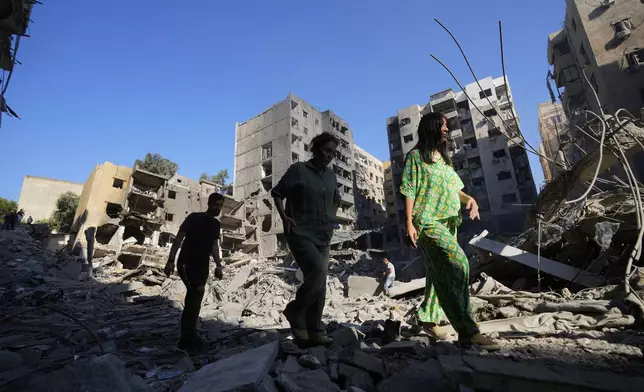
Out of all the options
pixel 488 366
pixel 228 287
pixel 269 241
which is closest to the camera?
pixel 488 366

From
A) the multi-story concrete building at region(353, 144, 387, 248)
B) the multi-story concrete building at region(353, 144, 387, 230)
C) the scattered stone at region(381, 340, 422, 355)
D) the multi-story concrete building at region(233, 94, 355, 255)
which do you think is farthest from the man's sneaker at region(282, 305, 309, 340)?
the multi-story concrete building at region(353, 144, 387, 230)

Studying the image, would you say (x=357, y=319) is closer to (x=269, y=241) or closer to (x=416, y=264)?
(x=416, y=264)

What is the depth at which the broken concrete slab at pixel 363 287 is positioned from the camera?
10.4 metres

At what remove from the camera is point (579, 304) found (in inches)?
134

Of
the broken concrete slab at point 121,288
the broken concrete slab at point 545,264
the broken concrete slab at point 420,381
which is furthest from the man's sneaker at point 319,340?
the broken concrete slab at point 121,288

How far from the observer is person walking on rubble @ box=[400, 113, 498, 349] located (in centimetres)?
242

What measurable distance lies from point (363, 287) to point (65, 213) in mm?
37932

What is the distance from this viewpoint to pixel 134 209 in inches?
1125

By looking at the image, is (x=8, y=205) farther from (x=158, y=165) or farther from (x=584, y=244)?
(x=584, y=244)

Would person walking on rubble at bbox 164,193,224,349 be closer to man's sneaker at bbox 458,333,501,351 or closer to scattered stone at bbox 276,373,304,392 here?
scattered stone at bbox 276,373,304,392

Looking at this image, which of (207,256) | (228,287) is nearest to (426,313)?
(207,256)

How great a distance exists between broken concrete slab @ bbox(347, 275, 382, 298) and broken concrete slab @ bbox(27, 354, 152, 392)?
934cm

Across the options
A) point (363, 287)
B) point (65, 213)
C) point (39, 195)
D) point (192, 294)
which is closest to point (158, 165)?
point (65, 213)

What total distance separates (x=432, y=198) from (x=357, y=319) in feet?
11.8
